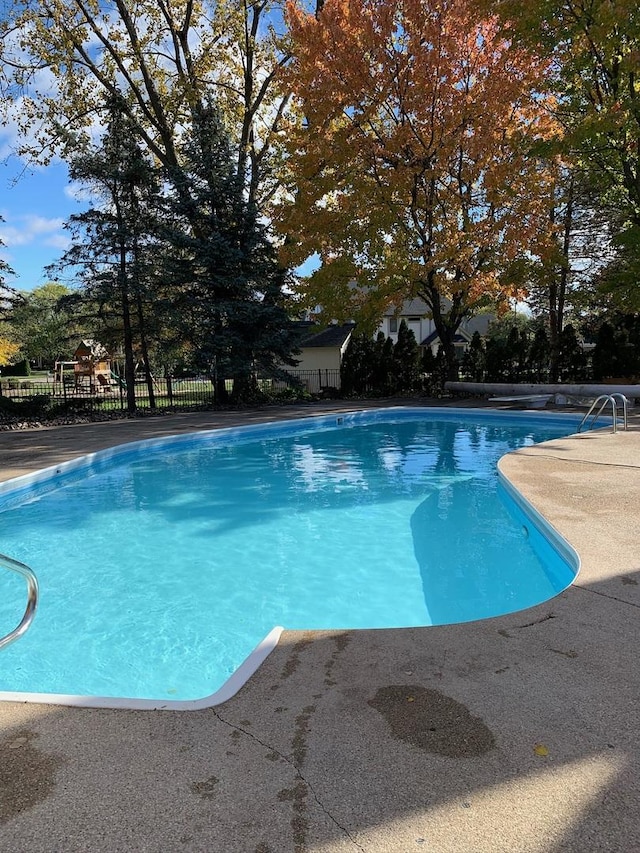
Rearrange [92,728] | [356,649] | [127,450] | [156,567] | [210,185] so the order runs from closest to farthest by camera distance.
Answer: [92,728]
[356,649]
[156,567]
[127,450]
[210,185]

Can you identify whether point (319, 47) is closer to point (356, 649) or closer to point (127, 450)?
point (127, 450)

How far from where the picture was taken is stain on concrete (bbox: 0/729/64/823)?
1.78 meters

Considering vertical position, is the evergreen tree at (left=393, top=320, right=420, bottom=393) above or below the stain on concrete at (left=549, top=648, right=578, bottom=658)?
above

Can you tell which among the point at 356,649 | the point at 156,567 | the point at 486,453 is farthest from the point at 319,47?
the point at 356,649

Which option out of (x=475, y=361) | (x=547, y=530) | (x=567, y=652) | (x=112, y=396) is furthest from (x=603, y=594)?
(x=112, y=396)

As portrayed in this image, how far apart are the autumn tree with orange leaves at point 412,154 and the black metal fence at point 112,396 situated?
516 cm

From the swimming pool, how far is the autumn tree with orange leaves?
28.6 feet

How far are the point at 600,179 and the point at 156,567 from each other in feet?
54.8

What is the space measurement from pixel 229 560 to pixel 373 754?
4.29 meters

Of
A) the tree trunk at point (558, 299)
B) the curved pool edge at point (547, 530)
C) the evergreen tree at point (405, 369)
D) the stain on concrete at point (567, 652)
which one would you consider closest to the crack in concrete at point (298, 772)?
the stain on concrete at point (567, 652)

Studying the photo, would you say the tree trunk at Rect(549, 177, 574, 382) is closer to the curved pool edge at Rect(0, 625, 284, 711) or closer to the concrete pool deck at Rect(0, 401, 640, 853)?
the concrete pool deck at Rect(0, 401, 640, 853)

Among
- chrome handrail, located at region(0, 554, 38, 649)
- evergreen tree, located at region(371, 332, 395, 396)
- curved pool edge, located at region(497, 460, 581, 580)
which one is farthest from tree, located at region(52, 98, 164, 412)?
chrome handrail, located at region(0, 554, 38, 649)

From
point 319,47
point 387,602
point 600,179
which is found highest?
point 319,47

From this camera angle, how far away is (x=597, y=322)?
83.5 feet
